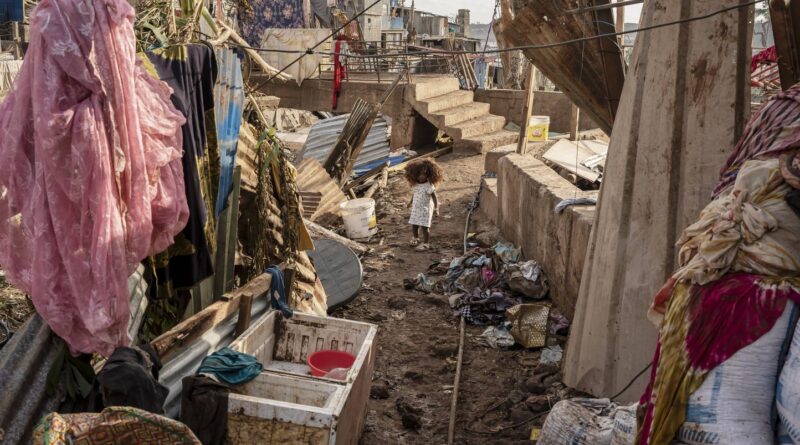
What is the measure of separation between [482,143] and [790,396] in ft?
43.5

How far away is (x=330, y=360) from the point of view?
15.6ft

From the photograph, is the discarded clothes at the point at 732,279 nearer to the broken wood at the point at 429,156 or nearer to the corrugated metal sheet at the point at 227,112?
the corrugated metal sheet at the point at 227,112

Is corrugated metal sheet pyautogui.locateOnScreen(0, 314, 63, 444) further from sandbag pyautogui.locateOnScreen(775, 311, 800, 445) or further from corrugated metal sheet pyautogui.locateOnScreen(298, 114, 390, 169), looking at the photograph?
corrugated metal sheet pyautogui.locateOnScreen(298, 114, 390, 169)

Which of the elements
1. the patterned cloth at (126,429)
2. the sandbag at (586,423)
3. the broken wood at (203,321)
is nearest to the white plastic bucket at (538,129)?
the broken wood at (203,321)

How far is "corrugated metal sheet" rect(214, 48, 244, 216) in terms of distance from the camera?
15.6 ft

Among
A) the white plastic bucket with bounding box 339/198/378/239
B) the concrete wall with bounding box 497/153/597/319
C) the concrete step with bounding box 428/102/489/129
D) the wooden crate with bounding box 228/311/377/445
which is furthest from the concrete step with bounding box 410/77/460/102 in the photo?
the wooden crate with bounding box 228/311/377/445

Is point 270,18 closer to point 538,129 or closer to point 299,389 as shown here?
point 538,129

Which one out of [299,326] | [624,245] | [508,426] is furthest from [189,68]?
[508,426]

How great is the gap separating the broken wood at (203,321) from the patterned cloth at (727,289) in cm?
246

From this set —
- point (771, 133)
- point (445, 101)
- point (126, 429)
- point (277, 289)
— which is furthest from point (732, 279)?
point (445, 101)

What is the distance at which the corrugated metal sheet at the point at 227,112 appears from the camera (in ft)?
15.6

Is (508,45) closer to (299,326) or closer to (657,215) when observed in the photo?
(657,215)

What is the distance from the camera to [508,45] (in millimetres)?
5203

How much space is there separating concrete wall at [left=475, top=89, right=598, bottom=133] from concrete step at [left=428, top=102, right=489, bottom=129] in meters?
0.58
